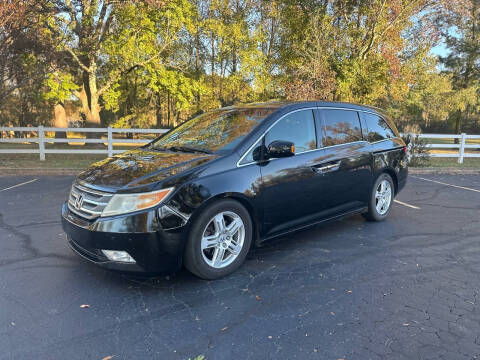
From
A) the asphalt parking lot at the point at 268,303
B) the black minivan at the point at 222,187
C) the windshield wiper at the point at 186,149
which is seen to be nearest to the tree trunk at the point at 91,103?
the asphalt parking lot at the point at 268,303

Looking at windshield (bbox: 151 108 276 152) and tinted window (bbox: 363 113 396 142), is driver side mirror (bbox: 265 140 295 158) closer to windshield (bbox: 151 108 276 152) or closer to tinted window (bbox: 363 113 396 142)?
windshield (bbox: 151 108 276 152)

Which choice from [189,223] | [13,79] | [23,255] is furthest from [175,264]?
[13,79]

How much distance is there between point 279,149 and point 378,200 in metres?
2.59

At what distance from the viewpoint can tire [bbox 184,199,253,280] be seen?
3281 millimetres

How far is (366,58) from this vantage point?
14.3m

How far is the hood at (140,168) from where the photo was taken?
3.27 m

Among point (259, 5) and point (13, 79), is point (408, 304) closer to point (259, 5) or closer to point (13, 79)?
point (13, 79)

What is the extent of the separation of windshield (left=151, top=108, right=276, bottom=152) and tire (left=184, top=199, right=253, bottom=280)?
0.71 m

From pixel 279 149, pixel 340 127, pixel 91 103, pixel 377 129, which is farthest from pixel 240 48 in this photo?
pixel 279 149

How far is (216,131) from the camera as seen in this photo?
4.25 meters

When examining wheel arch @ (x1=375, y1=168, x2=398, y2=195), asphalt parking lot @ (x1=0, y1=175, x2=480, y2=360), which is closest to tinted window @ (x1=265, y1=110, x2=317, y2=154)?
asphalt parking lot @ (x1=0, y1=175, x2=480, y2=360)

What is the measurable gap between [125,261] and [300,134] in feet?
7.84

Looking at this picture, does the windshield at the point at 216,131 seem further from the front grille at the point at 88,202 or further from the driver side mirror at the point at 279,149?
the front grille at the point at 88,202

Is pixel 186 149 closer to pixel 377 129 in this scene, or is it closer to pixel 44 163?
pixel 377 129
